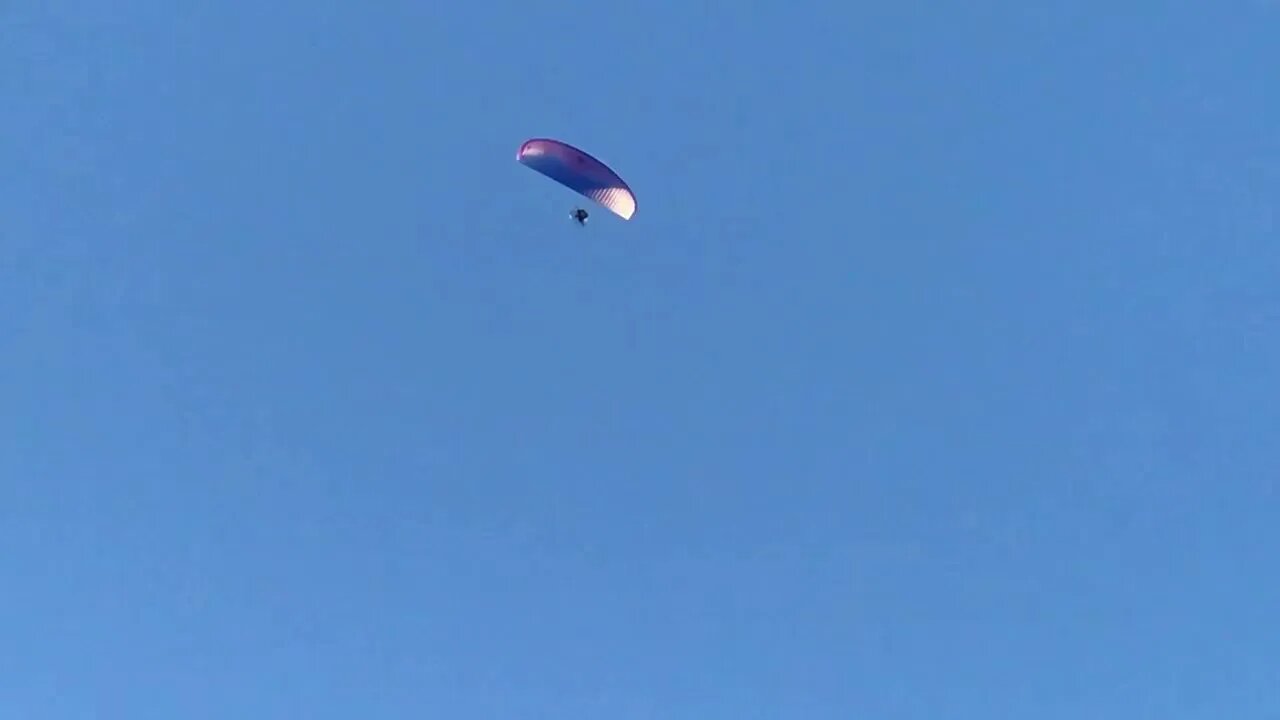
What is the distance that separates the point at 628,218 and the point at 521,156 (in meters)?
6.70

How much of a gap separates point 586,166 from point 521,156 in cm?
296

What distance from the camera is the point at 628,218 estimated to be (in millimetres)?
77688

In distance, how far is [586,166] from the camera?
7388cm

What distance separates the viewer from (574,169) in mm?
73938

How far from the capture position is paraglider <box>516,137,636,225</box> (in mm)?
73562

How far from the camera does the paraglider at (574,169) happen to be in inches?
2896

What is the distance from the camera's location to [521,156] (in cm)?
7369
